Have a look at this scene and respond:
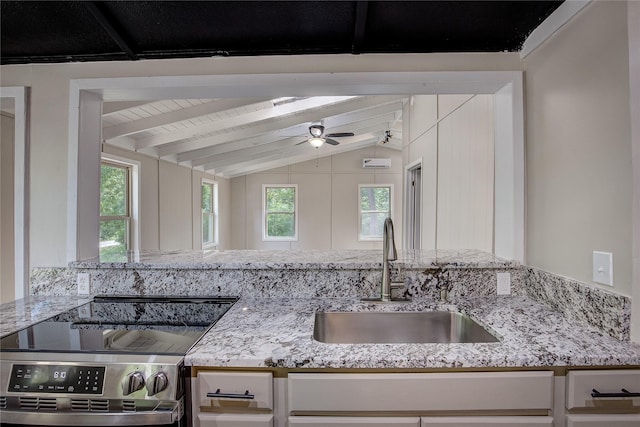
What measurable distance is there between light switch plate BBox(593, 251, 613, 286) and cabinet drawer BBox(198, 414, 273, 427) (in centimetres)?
126

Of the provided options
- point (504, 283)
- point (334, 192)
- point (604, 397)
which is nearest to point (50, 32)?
point (504, 283)

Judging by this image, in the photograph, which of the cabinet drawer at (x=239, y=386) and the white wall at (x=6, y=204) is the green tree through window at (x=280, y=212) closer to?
the white wall at (x=6, y=204)

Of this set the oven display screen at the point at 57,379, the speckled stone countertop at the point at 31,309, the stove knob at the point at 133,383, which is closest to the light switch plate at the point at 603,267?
the stove knob at the point at 133,383

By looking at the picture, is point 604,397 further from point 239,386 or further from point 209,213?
point 209,213

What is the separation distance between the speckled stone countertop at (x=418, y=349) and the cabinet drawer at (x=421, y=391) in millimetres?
39

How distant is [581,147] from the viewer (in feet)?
4.00

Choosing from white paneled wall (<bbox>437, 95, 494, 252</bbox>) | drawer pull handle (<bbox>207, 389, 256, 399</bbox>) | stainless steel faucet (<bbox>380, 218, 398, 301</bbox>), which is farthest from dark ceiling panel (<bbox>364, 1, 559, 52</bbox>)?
drawer pull handle (<bbox>207, 389, 256, 399</bbox>)

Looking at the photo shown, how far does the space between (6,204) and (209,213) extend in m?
4.78

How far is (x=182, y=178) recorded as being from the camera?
553cm

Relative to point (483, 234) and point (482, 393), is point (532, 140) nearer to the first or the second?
point (483, 234)

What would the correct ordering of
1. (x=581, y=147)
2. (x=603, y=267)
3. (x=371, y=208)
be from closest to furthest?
(x=603, y=267) < (x=581, y=147) < (x=371, y=208)

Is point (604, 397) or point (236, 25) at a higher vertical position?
point (236, 25)

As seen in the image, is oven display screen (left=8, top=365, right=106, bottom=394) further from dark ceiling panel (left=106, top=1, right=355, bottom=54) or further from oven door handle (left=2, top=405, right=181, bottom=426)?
dark ceiling panel (left=106, top=1, right=355, bottom=54)

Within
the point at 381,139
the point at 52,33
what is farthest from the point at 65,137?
the point at 381,139
